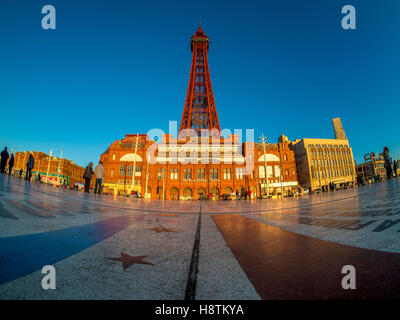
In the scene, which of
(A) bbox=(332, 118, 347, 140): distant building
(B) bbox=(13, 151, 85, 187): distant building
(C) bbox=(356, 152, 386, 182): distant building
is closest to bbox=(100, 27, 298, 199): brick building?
(B) bbox=(13, 151, 85, 187): distant building

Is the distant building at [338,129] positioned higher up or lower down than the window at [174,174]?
higher up

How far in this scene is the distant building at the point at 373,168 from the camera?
56094 millimetres

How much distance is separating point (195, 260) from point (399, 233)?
1937mm

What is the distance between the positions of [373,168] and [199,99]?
2647 inches

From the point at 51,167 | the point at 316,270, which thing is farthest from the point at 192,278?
the point at 51,167

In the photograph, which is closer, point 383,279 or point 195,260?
point 383,279

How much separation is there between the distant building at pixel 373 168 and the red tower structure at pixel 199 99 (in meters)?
49.7

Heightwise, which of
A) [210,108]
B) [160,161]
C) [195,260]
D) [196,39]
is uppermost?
[196,39]

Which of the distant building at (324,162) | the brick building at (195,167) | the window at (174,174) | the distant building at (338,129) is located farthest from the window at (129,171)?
the distant building at (338,129)

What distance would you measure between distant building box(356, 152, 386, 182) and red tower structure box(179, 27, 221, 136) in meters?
49.7

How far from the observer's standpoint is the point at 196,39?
6381 centimetres

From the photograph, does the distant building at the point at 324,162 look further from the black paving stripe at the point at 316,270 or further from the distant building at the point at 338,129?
the black paving stripe at the point at 316,270

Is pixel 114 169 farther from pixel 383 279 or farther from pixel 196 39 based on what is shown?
pixel 196 39
